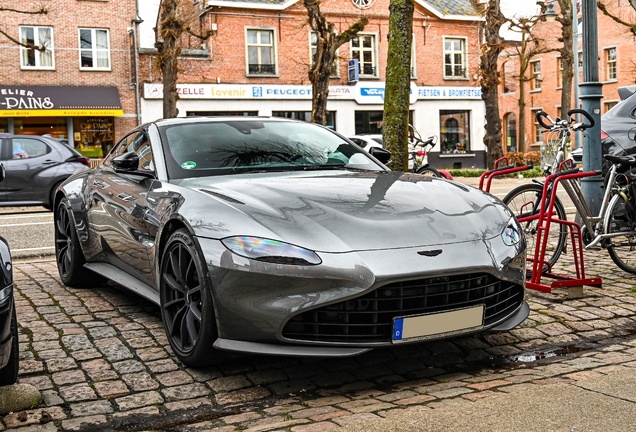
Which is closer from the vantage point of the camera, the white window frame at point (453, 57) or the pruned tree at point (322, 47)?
the pruned tree at point (322, 47)

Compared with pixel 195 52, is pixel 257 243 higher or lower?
lower

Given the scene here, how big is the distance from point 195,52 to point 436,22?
13.6 m

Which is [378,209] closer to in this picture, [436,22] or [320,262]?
[320,262]

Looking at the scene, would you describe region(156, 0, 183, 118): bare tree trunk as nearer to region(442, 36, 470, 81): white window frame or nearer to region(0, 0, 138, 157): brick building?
region(0, 0, 138, 157): brick building

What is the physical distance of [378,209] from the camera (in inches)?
150

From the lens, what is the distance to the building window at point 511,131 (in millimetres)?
57031

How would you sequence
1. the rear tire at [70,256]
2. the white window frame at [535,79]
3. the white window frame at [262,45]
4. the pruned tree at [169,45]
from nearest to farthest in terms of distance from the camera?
the rear tire at [70,256], the pruned tree at [169,45], the white window frame at [262,45], the white window frame at [535,79]

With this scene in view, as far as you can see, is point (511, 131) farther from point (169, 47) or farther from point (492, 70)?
point (169, 47)

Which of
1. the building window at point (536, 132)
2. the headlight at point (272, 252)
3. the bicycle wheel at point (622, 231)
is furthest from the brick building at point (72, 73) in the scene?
the building window at point (536, 132)

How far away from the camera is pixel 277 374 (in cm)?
387

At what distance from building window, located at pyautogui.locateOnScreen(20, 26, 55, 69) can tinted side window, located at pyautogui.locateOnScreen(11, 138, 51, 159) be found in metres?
16.5

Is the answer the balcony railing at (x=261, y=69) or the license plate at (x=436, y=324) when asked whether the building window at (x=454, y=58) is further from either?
the license plate at (x=436, y=324)

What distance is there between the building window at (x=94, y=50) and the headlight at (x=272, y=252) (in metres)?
29.7

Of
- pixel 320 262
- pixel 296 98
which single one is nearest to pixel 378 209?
pixel 320 262
